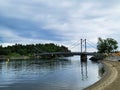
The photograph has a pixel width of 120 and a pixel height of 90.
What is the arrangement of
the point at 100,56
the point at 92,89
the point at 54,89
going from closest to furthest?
the point at 92,89
the point at 54,89
the point at 100,56

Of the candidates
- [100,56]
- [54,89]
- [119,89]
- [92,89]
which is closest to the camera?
[119,89]

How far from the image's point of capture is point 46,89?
4359cm

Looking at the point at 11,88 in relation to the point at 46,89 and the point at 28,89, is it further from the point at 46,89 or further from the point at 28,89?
the point at 46,89

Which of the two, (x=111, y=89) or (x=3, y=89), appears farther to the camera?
(x=3, y=89)

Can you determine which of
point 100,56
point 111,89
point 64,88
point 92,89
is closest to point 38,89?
point 64,88

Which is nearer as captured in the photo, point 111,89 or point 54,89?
point 111,89

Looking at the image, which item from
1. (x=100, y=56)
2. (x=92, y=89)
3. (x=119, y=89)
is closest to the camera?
(x=119, y=89)

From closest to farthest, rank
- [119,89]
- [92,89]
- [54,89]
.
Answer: [119,89] → [92,89] → [54,89]

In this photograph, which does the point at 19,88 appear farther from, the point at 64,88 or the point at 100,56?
the point at 100,56

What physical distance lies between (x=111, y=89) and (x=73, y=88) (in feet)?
29.7

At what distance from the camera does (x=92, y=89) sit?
3859 cm

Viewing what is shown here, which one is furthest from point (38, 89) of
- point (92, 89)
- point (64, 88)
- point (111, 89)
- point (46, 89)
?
point (111, 89)

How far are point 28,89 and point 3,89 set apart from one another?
3920 millimetres

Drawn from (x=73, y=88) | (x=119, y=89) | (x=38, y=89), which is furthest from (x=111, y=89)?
(x=38, y=89)
